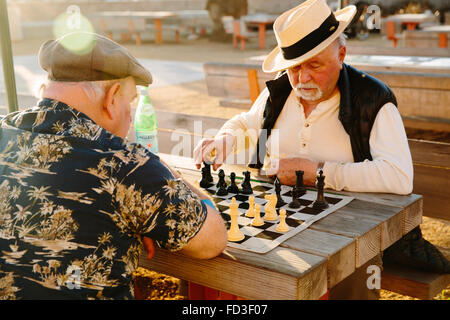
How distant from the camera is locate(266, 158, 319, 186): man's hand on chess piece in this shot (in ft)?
8.34

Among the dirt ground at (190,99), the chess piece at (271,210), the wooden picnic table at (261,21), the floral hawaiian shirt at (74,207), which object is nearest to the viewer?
the floral hawaiian shirt at (74,207)

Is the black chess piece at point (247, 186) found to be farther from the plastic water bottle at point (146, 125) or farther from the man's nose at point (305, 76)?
the plastic water bottle at point (146, 125)

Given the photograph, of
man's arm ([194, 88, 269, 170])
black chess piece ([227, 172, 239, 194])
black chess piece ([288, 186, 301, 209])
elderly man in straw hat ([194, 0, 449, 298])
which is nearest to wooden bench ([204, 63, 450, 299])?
elderly man in straw hat ([194, 0, 449, 298])

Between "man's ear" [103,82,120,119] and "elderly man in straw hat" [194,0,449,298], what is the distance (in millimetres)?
1027

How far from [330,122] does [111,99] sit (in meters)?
1.36

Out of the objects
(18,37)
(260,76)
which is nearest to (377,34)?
(18,37)

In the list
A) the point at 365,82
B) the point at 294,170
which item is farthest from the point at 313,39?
the point at 294,170

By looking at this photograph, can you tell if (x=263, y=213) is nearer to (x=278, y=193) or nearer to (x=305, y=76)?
(x=278, y=193)

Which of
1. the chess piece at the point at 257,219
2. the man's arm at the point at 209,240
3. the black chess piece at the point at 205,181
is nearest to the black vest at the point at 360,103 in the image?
the black chess piece at the point at 205,181

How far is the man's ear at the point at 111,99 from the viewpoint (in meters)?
1.76

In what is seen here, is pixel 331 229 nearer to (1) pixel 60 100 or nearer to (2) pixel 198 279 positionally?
(2) pixel 198 279

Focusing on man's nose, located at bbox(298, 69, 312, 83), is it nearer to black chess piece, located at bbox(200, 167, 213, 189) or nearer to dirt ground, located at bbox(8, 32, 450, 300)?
black chess piece, located at bbox(200, 167, 213, 189)

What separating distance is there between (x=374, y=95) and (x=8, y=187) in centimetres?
170

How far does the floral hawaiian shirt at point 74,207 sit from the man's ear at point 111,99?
2.6 inches
